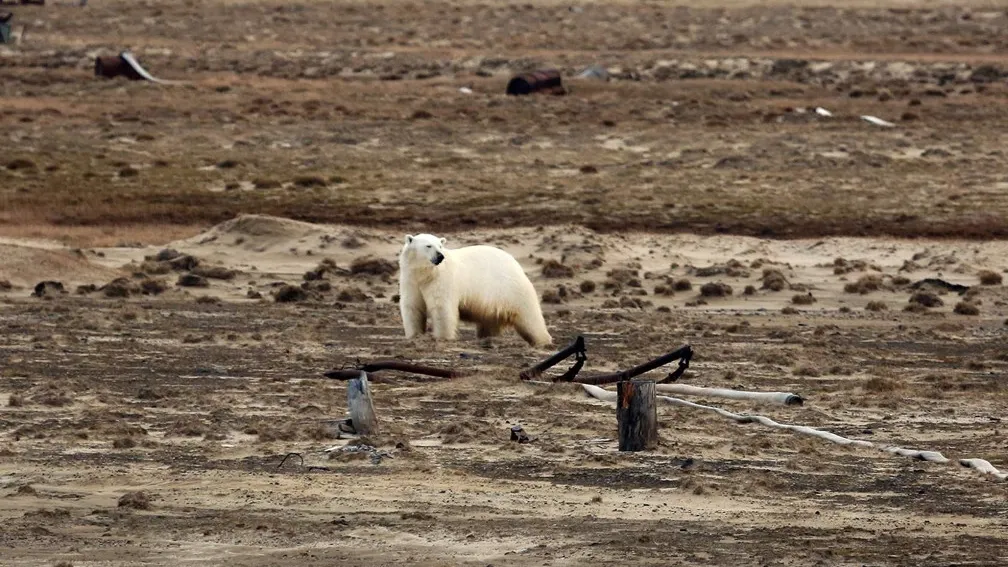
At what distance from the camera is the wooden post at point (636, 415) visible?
11992mm

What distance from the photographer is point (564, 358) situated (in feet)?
47.1

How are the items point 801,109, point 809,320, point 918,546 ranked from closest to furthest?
→ point 918,546
point 809,320
point 801,109

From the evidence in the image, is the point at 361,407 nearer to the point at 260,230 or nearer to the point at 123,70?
the point at 260,230

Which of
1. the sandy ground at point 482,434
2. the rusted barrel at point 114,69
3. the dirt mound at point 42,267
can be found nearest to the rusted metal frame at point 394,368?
the sandy ground at point 482,434

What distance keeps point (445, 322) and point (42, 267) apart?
692 cm

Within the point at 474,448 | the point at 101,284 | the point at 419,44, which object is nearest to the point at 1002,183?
the point at 101,284

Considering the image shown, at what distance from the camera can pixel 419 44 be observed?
54469 mm

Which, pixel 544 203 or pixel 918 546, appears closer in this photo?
pixel 918 546

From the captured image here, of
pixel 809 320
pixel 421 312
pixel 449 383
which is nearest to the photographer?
pixel 449 383

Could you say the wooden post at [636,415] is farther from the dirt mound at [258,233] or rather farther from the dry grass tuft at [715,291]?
the dirt mound at [258,233]

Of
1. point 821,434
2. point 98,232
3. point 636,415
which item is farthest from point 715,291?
point 636,415

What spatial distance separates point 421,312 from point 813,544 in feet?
25.9

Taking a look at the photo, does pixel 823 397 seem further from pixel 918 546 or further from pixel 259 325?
pixel 259 325

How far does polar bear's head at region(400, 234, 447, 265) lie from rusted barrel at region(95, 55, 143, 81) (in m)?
28.0
